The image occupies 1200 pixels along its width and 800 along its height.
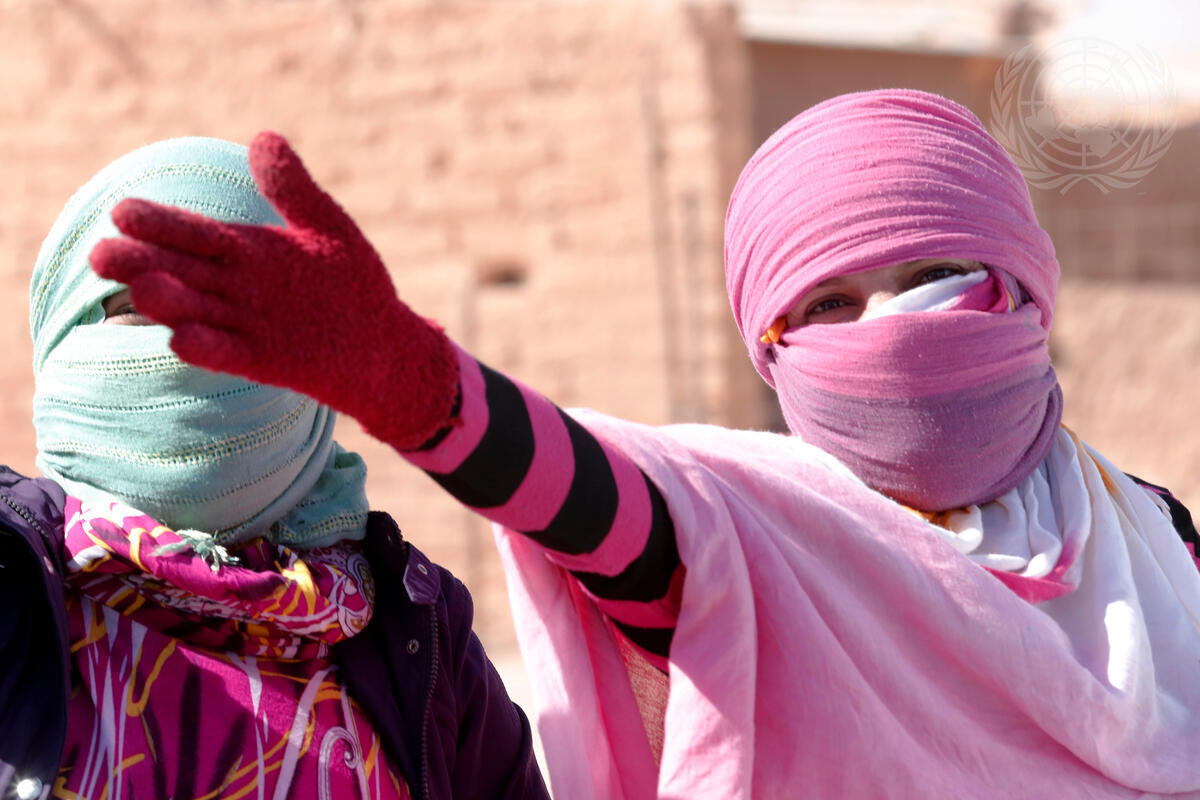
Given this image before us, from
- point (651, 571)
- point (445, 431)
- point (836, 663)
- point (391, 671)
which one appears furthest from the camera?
point (391, 671)

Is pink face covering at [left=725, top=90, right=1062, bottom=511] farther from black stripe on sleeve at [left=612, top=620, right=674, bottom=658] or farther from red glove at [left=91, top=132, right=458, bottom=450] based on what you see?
red glove at [left=91, top=132, right=458, bottom=450]

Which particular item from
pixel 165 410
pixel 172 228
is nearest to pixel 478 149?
pixel 165 410

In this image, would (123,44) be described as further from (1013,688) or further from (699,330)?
(1013,688)

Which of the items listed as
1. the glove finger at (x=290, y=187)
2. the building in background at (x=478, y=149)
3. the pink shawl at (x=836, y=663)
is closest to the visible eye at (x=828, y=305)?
the pink shawl at (x=836, y=663)

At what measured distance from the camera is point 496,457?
1042 millimetres

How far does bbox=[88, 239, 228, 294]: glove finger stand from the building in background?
4911 mm

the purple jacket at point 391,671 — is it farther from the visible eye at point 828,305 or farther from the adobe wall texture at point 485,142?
the adobe wall texture at point 485,142

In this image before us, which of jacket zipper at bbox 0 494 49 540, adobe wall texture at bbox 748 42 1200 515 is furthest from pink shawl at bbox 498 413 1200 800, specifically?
adobe wall texture at bbox 748 42 1200 515

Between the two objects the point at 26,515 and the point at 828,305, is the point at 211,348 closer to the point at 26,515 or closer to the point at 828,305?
the point at 26,515

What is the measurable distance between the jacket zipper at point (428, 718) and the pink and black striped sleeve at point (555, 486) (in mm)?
413

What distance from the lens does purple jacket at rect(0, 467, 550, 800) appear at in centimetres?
129

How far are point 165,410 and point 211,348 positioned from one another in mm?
597

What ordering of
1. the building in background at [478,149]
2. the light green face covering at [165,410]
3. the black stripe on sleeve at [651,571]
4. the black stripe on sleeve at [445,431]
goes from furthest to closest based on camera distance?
the building in background at [478,149] → the light green face covering at [165,410] → the black stripe on sleeve at [651,571] → the black stripe on sleeve at [445,431]

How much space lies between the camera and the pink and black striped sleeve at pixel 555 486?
3.38ft
